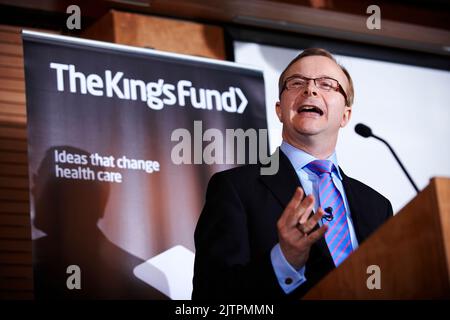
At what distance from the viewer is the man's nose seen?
143 inches

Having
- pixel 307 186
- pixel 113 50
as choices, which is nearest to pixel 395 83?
pixel 113 50

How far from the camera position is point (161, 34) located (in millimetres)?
5926

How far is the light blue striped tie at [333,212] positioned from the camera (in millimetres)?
3398

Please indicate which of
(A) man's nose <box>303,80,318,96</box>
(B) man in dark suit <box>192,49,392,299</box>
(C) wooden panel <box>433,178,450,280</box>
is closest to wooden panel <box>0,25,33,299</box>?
(B) man in dark suit <box>192,49,392,299</box>

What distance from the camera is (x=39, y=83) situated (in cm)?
482

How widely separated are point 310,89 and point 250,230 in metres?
0.62

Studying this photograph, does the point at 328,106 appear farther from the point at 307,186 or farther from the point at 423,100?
the point at 423,100

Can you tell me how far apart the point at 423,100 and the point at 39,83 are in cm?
268

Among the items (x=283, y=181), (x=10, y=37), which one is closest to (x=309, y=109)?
(x=283, y=181)

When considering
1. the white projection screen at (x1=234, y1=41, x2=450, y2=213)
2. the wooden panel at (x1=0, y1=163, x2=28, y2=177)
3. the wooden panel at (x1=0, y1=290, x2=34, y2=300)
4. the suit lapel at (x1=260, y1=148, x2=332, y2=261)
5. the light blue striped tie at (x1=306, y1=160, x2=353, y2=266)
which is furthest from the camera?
the white projection screen at (x1=234, y1=41, x2=450, y2=213)

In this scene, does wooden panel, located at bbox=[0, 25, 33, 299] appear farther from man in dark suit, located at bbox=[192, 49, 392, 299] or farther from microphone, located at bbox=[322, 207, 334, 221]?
microphone, located at bbox=[322, 207, 334, 221]

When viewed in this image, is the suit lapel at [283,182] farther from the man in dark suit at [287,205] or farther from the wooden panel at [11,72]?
→ the wooden panel at [11,72]

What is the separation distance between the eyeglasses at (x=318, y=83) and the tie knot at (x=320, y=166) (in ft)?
0.98

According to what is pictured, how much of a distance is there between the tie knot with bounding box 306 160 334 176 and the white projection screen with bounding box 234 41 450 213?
2.11 m
